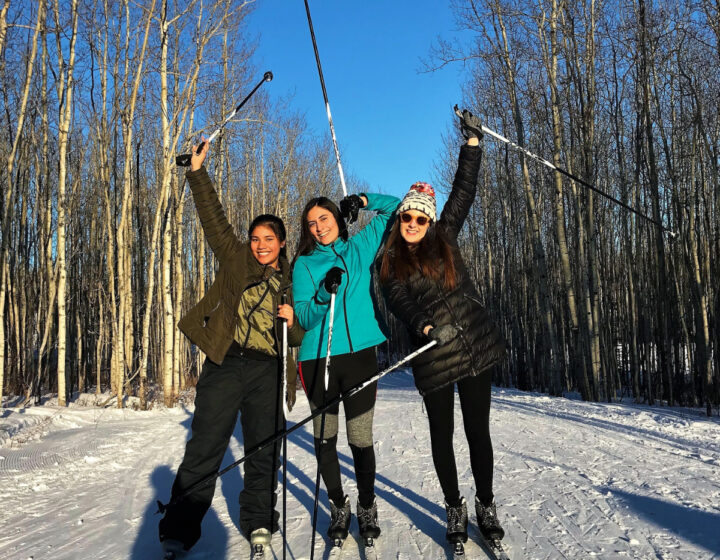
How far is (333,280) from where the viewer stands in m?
2.83

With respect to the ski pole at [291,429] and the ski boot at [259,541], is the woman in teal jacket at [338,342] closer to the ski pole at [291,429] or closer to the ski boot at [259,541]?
the ski pole at [291,429]

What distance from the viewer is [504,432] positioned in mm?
6273

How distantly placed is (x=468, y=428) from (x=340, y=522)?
0.92 metres

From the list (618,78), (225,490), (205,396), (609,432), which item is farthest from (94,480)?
(618,78)

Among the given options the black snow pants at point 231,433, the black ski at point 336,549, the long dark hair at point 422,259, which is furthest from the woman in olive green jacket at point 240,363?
the long dark hair at point 422,259

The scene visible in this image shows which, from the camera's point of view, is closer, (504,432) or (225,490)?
(225,490)

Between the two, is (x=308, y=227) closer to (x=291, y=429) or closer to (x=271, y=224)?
(x=271, y=224)

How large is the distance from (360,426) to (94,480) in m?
3.04

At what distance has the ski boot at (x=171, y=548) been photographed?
2691 millimetres

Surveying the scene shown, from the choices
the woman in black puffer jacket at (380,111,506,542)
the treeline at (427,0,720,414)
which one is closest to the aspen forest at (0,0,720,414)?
the treeline at (427,0,720,414)

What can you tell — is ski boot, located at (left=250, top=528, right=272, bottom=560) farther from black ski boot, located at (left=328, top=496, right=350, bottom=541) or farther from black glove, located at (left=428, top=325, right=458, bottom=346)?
black glove, located at (left=428, top=325, right=458, bottom=346)

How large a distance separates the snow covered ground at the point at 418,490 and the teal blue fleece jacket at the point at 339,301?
1.15m

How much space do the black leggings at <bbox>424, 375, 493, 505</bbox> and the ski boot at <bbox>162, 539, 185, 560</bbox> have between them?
1.43 meters

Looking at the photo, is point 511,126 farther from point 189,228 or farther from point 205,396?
point 205,396
